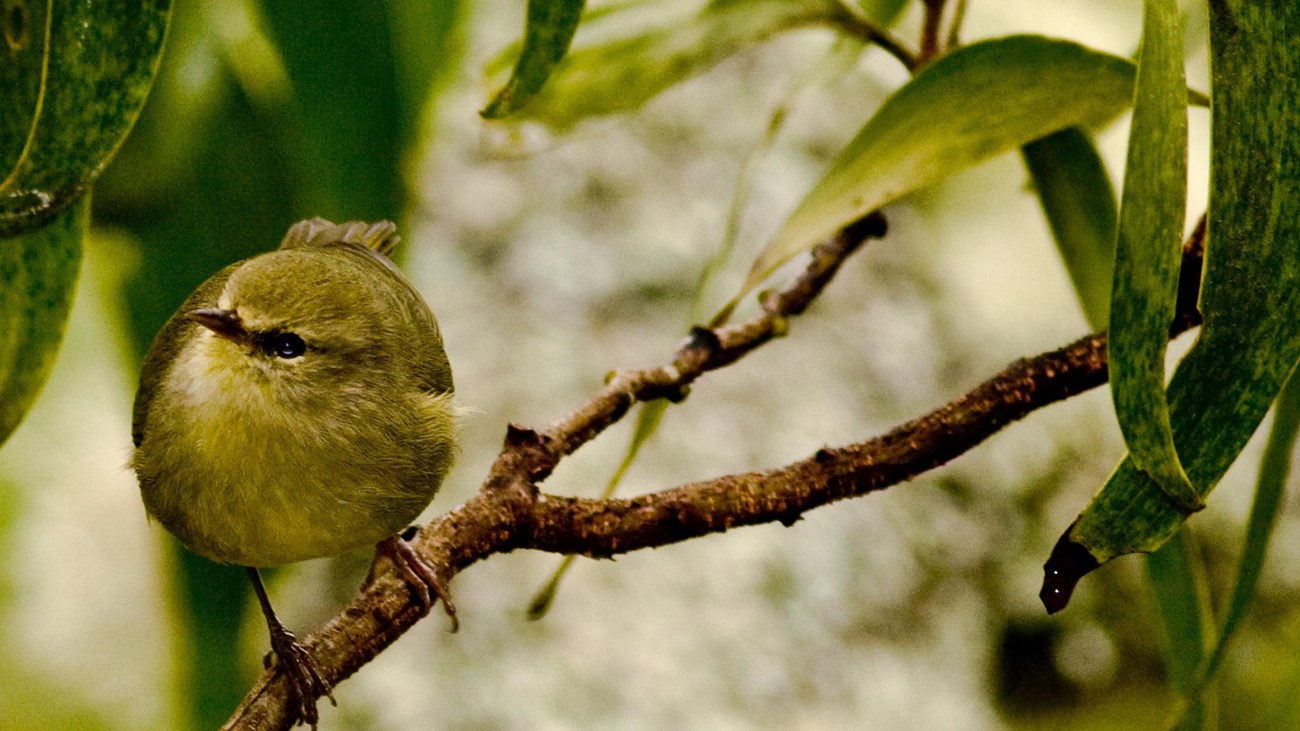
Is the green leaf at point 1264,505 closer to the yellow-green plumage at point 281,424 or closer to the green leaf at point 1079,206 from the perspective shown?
the green leaf at point 1079,206

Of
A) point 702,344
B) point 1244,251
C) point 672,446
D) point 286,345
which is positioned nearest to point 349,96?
point 286,345

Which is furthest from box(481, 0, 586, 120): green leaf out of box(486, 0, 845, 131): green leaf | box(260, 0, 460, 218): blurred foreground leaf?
box(260, 0, 460, 218): blurred foreground leaf

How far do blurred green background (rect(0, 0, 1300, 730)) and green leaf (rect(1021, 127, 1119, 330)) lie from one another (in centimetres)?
97

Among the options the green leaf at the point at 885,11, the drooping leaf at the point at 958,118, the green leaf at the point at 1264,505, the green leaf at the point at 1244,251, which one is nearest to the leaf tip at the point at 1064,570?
the green leaf at the point at 1244,251

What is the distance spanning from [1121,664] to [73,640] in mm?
2503

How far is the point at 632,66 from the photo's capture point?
129 cm

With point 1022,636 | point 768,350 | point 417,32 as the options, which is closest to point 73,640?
point 768,350

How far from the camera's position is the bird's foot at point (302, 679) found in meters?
0.80

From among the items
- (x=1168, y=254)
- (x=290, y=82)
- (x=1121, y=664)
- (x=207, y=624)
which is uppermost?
(x=290, y=82)

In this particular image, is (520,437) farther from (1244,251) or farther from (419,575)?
(1244,251)

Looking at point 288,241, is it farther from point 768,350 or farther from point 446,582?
point 768,350

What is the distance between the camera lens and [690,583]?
263 cm

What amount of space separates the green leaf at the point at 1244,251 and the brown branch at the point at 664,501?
15 cm

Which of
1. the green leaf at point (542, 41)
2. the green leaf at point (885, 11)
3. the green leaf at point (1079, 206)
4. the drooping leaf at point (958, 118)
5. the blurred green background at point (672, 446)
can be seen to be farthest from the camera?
the blurred green background at point (672, 446)
